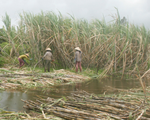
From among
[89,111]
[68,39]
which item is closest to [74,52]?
[68,39]

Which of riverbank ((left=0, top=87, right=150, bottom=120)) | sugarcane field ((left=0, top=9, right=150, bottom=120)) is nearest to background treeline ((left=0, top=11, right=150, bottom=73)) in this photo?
sugarcane field ((left=0, top=9, right=150, bottom=120))

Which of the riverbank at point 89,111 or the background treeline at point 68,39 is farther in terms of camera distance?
the background treeline at point 68,39

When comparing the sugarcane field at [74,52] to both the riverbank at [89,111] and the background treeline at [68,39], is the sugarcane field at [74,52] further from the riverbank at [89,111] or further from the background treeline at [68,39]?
the riverbank at [89,111]

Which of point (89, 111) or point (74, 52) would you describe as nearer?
point (89, 111)

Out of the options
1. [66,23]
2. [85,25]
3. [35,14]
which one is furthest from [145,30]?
[35,14]

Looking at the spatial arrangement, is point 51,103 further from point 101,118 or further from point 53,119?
point 101,118

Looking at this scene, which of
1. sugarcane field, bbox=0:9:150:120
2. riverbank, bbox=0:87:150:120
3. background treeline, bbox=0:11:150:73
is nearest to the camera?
riverbank, bbox=0:87:150:120

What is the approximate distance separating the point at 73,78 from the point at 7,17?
6.10 metres

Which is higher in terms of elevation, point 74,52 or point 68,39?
point 68,39

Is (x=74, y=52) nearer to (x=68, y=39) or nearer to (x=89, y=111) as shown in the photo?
(x=68, y=39)

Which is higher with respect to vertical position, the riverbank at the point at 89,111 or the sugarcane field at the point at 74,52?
the sugarcane field at the point at 74,52

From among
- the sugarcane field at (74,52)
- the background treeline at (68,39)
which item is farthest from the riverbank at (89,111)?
the background treeline at (68,39)

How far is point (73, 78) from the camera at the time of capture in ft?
20.8

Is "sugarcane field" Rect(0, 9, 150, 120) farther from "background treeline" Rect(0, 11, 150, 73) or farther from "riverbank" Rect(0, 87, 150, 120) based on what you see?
"riverbank" Rect(0, 87, 150, 120)
